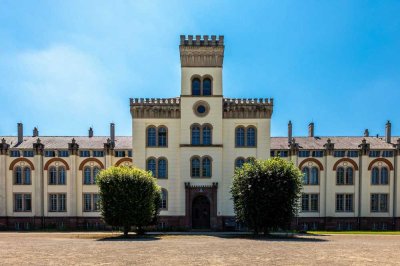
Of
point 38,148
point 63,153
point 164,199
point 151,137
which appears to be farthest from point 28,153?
point 164,199

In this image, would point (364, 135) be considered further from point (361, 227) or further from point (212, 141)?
point (212, 141)

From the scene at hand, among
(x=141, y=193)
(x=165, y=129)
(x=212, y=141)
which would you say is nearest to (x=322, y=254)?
(x=141, y=193)

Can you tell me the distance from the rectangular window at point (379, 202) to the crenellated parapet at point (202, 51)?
102ft

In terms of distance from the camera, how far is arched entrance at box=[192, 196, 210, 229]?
157 ft

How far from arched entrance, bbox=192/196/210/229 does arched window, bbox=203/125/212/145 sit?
766 centimetres

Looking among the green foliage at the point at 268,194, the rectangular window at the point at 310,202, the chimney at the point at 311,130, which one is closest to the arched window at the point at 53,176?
the green foliage at the point at 268,194

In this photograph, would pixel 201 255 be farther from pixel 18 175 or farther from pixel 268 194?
pixel 18 175

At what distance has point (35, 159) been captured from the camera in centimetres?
5291

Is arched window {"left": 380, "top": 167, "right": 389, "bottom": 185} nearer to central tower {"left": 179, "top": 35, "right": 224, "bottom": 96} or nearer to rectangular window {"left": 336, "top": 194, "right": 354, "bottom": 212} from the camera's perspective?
rectangular window {"left": 336, "top": 194, "right": 354, "bottom": 212}

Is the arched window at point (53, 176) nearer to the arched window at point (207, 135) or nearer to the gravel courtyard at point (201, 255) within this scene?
the arched window at point (207, 135)

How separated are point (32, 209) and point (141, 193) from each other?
2411cm

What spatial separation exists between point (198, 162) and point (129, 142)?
1349 centimetres

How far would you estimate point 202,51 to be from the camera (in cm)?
4884

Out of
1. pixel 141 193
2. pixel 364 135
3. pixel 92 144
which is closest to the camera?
pixel 141 193
